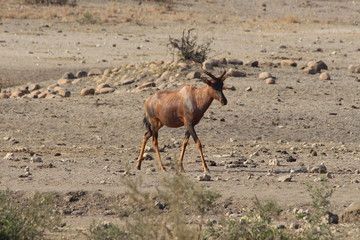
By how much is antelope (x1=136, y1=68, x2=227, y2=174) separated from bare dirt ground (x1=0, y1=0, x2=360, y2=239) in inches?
18.9

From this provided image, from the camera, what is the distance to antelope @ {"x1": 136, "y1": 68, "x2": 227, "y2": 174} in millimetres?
12250

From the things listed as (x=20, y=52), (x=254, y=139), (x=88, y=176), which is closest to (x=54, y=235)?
(x=88, y=176)

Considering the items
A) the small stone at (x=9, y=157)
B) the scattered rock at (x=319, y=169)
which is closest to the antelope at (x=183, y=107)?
the scattered rock at (x=319, y=169)

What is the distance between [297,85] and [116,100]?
393 cm

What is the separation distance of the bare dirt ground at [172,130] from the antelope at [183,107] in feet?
1.58

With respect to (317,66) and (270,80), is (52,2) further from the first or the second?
(270,80)

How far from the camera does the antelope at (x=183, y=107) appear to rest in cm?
1225

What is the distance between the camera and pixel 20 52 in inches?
1076

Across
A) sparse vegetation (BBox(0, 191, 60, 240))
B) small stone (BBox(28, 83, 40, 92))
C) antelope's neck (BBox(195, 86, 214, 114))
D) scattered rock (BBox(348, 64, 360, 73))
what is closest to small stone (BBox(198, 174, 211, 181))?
antelope's neck (BBox(195, 86, 214, 114))

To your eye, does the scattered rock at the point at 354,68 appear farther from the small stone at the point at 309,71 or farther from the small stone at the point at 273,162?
the small stone at the point at 273,162

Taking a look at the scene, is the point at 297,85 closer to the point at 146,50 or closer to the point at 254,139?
the point at 254,139

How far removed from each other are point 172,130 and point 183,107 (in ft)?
10.7

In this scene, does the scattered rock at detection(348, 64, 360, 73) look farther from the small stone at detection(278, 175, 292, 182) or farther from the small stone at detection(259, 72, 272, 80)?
the small stone at detection(278, 175, 292, 182)

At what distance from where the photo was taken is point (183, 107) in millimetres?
12375
